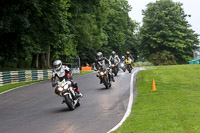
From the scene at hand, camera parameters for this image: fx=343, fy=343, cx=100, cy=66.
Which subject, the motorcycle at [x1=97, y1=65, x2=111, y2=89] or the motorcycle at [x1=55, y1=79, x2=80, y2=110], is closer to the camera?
the motorcycle at [x1=55, y1=79, x2=80, y2=110]

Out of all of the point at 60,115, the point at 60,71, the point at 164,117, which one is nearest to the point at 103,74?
the point at 60,71

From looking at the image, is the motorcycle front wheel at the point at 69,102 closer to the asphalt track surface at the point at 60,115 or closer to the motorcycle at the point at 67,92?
the motorcycle at the point at 67,92

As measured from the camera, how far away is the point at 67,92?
36.9ft

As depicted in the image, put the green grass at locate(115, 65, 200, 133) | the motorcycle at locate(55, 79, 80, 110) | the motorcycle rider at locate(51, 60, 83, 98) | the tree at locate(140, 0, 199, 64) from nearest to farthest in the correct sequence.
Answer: the green grass at locate(115, 65, 200, 133) < the motorcycle at locate(55, 79, 80, 110) < the motorcycle rider at locate(51, 60, 83, 98) < the tree at locate(140, 0, 199, 64)

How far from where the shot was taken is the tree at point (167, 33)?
6275cm

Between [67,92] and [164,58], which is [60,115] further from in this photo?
[164,58]

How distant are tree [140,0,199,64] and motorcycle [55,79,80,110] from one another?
5177 centimetres

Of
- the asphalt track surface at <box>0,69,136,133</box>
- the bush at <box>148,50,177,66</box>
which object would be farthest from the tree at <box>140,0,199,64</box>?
the asphalt track surface at <box>0,69,136,133</box>

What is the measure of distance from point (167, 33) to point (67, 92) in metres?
53.0

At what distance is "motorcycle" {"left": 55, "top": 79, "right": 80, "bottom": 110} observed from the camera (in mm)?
11234

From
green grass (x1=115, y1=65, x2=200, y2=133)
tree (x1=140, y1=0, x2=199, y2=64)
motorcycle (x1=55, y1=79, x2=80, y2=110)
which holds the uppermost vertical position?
tree (x1=140, y1=0, x2=199, y2=64)

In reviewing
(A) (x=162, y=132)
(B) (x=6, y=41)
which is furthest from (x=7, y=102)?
(B) (x=6, y=41)

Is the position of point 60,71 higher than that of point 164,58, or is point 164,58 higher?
point 164,58

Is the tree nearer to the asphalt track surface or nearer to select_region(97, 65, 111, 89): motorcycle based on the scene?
select_region(97, 65, 111, 89): motorcycle
